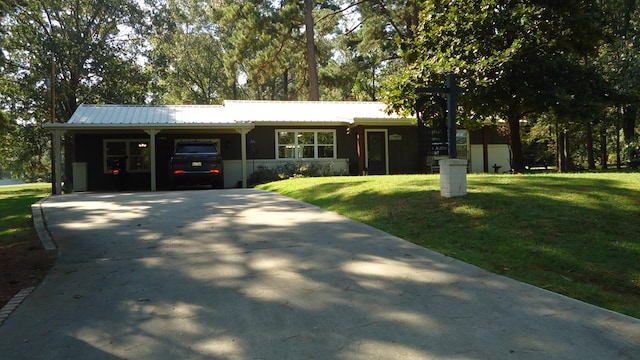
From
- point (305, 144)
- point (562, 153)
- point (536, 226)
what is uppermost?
point (305, 144)

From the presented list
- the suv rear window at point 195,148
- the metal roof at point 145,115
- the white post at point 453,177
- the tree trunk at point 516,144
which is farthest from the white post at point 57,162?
the tree trunk at point 516,144

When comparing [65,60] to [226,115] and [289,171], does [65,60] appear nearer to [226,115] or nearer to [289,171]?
[226,115]

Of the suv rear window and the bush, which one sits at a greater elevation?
the suv rear window

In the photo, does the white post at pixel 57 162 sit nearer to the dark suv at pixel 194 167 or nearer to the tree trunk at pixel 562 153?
the dark suv at pixel 194 167

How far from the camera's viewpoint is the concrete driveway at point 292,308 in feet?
11.1

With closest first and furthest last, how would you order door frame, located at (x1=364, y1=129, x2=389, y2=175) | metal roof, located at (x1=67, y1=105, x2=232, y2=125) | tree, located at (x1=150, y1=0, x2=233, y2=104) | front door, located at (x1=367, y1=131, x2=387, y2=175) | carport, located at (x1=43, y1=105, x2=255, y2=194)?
carport, located at (x1=43, y1=105, x2=255, y2=194) < metal roof, located at (x1=67, y1=105, x2=232, y2=125) < door frame, located at (x1=364, y1=129, x2=389, y2=175) < front door, located at (x1=367, y1=131, x2=387, y2=175) < tree, located at (x1=150, y1=0, x2=233, y2=104)

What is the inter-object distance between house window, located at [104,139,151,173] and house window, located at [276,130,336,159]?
230 inches

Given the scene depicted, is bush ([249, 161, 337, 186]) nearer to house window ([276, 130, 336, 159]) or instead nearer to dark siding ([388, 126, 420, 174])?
house window ([276, 130, 336, 159])

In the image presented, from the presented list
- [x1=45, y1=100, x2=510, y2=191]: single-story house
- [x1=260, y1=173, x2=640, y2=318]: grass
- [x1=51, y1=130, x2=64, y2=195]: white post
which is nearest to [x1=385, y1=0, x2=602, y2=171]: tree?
[x1=260, y1=173, x2=640, y2=318]: grass

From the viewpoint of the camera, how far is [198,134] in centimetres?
2100

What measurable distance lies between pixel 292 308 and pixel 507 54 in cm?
1166

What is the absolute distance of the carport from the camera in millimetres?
17656

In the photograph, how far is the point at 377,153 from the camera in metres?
22.2

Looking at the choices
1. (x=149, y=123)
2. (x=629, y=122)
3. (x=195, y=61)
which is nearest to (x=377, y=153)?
(x=149, y=123)
